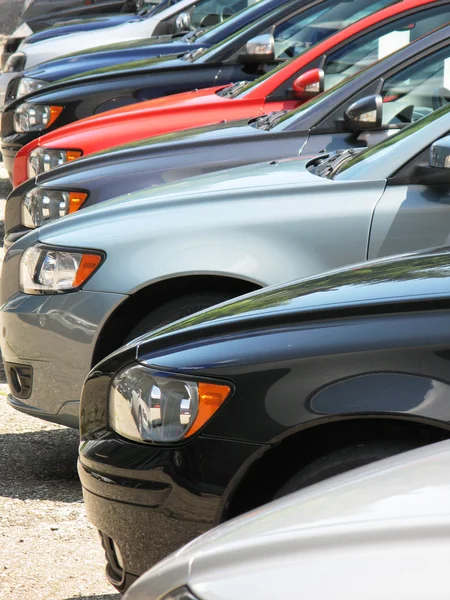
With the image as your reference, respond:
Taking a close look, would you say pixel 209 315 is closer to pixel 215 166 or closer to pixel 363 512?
pixel 363 512

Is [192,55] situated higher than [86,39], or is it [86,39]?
[192,55]

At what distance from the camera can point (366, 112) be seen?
4.91 metres

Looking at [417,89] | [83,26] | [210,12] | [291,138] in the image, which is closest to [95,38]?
[83,26]

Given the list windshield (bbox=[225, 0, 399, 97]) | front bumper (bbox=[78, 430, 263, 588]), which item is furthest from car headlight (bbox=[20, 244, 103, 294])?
windshield (bbox=[225, 0, 399, 97])

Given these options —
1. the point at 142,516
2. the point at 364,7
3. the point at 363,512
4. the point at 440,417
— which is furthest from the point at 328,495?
the point at 364,7

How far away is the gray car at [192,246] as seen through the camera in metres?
3.74

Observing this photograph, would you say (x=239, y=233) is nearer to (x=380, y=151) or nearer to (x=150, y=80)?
(x=380, y=151)

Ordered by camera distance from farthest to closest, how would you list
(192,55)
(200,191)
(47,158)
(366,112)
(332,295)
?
1. (192,55)
2. (47,158)
3. (366,112)
4. (200,191)
5. (332,295)

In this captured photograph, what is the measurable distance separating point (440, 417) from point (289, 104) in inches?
173

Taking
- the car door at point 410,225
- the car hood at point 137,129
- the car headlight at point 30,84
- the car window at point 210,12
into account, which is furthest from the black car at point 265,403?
the car window at point 210,12

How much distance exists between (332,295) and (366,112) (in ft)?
7.85

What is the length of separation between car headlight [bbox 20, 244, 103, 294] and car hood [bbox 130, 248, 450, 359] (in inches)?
45.2

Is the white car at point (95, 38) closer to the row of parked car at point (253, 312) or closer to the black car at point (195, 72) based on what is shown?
the black car at point (195, 72)

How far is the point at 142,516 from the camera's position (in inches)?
105
